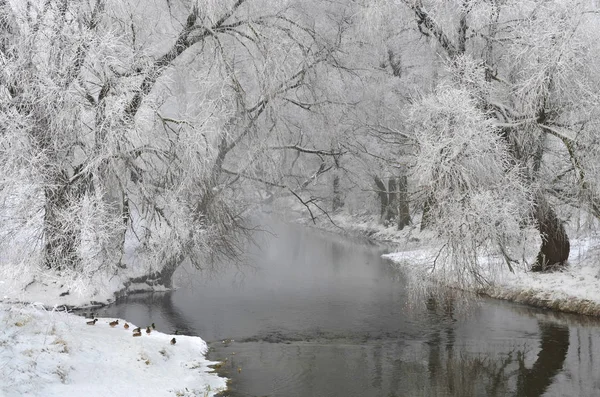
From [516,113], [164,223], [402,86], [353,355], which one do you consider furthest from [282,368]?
[402,86]

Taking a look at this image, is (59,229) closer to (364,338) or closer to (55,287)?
(55,287)

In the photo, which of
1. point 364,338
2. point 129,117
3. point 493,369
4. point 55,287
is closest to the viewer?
point 493,369

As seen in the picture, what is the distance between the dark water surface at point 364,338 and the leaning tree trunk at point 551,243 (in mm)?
1803

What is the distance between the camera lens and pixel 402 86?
78.8 feet

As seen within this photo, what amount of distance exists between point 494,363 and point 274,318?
5749 millimetres

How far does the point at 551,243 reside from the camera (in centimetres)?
1602

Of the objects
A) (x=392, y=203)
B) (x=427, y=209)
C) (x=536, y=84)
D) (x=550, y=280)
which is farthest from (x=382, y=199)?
(x=536, y=84)

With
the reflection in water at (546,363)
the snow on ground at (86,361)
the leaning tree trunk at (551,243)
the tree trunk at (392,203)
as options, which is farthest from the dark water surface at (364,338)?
the tree trunk at (392,203)

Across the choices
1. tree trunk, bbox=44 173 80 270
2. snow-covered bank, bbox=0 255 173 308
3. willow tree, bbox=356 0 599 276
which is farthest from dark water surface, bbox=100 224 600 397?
tree trunk, bbox=44 173 80 270

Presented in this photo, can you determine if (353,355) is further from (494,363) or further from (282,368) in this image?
(494,363)

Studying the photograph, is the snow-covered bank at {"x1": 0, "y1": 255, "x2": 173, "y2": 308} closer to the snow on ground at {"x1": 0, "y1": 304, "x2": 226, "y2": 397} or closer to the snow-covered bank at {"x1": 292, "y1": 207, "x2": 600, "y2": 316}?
the snow on ground at {"x1": 0, "y1": 304, "x2": 226, "y2": 397}

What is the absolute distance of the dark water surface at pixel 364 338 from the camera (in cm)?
955

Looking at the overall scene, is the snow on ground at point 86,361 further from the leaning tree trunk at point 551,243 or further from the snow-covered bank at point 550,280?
the leaning tree trunk at point 551,243

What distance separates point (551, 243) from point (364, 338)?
6667mm
